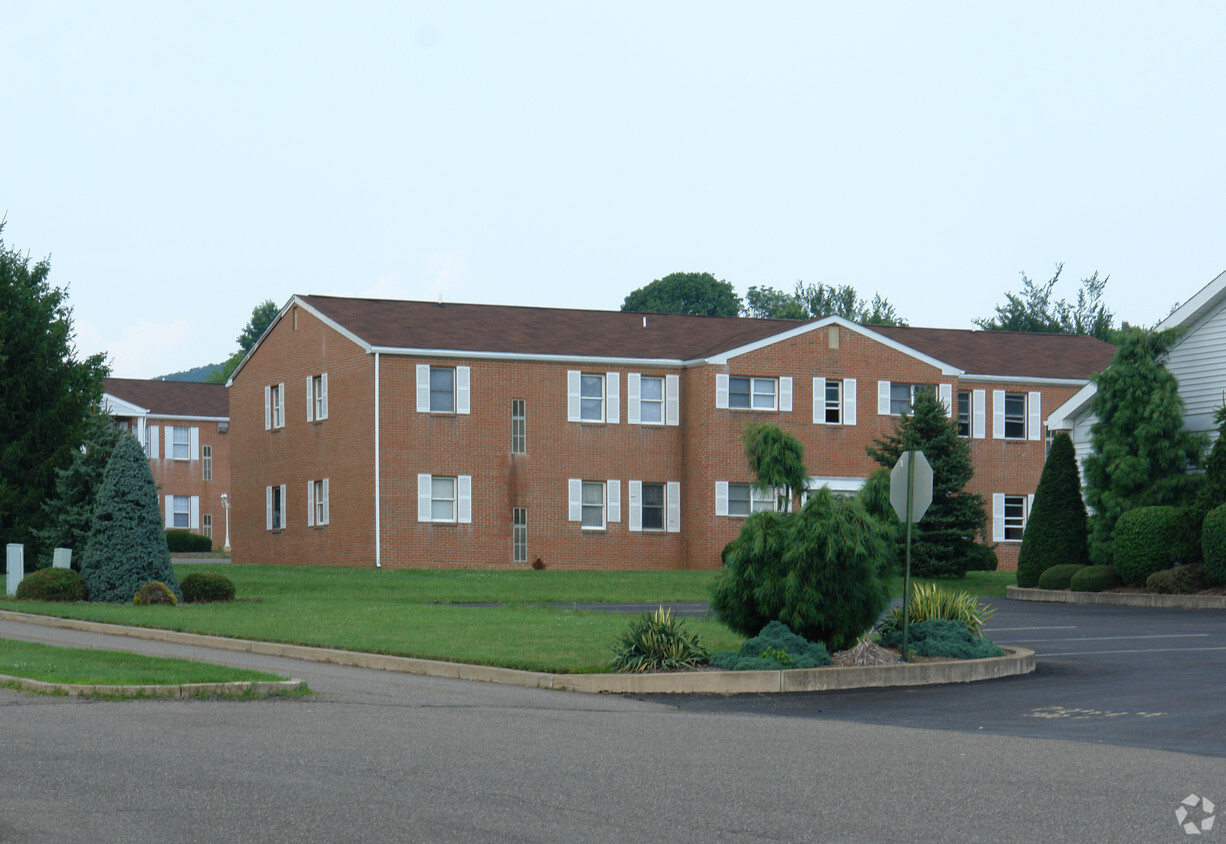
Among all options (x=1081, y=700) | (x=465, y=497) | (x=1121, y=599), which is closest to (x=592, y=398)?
(x=465, y=497)

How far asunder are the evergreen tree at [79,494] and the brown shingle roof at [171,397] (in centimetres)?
3686

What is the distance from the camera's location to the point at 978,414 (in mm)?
51188

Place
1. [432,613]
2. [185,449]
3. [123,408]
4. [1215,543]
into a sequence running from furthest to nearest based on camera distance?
[185,449], [123,408], [1215,543], [432,613]

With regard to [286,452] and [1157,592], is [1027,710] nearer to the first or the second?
[1157,592]

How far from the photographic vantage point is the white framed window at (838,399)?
48.2 meters

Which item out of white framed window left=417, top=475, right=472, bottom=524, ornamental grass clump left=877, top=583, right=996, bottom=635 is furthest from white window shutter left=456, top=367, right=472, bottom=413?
ornamental grass clump left=877, top=583, right=996, bottom=635

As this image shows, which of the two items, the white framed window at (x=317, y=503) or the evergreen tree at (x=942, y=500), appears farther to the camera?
the white framed window at (x=317, y=503)

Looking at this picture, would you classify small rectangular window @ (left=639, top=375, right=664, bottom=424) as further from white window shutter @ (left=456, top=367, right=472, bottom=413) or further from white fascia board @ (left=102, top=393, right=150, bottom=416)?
white fascia board @ (left=102, top=393, right=150, bottom=416)

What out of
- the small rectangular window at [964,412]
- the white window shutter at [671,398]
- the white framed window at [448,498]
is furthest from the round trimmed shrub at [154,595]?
the small rectangular window at [964,412]

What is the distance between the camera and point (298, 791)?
29.2 feet

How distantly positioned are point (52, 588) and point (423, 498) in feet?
55.1

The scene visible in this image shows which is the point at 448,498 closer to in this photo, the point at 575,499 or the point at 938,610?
the point at 575,499

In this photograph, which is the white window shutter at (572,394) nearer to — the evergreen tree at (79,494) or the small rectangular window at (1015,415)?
the small rectangular window at (1015,415)

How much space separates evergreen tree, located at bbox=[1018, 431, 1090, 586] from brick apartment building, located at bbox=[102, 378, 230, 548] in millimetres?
42434
